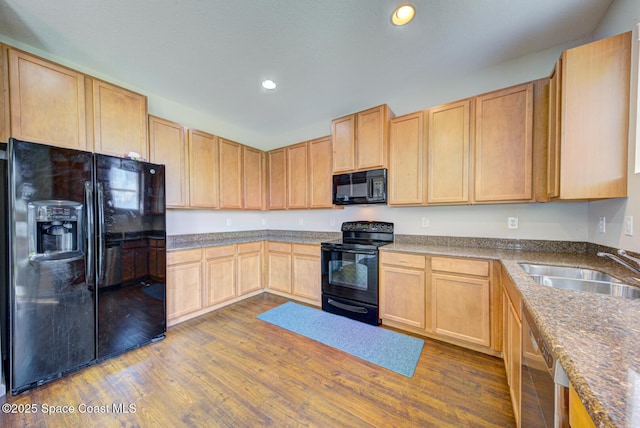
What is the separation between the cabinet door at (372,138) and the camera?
8.98ft

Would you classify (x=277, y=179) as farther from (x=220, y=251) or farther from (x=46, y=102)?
(x=46, y=102)

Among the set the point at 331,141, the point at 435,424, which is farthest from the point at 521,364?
the point at 331,141

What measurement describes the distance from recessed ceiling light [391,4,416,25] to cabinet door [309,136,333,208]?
168cm

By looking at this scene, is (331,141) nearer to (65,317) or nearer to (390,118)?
(390,118)

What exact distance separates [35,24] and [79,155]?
1078 millimetres

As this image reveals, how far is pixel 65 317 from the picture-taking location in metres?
1.78

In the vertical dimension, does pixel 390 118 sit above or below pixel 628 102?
above

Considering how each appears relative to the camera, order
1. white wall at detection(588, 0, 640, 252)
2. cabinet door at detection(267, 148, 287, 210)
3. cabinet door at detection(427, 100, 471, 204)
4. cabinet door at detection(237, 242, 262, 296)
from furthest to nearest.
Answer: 1. cabinet door at detection(267, 148, 287, 210)
2. cabinet door at detection(237, 242, 262, 296)
3. cabinet door at detection(427, 100, 471, 204)
4. white wall at detection(588, 0, 640, 252)

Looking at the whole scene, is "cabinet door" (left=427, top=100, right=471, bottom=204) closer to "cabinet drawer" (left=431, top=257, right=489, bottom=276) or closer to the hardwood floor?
"cabinet drawer" (left=431, top=257, right=489, bottom=276)

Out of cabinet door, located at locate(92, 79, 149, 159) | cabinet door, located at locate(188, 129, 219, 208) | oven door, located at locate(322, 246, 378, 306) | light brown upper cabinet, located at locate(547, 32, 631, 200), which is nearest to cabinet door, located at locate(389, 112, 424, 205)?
oven door, located at locate(322, 246, 378, 306)

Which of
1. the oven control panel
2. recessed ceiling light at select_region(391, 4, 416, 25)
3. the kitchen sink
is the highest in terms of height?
recessed ceiling light at select_region(391, 4, 416, 25)

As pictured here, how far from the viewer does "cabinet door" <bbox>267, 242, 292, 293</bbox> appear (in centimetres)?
345

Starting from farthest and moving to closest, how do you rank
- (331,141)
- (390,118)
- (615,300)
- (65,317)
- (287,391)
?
(331,141), (390,118), (65,317), (287,391), (615,300)

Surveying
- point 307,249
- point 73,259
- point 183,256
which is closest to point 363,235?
point 307,249
